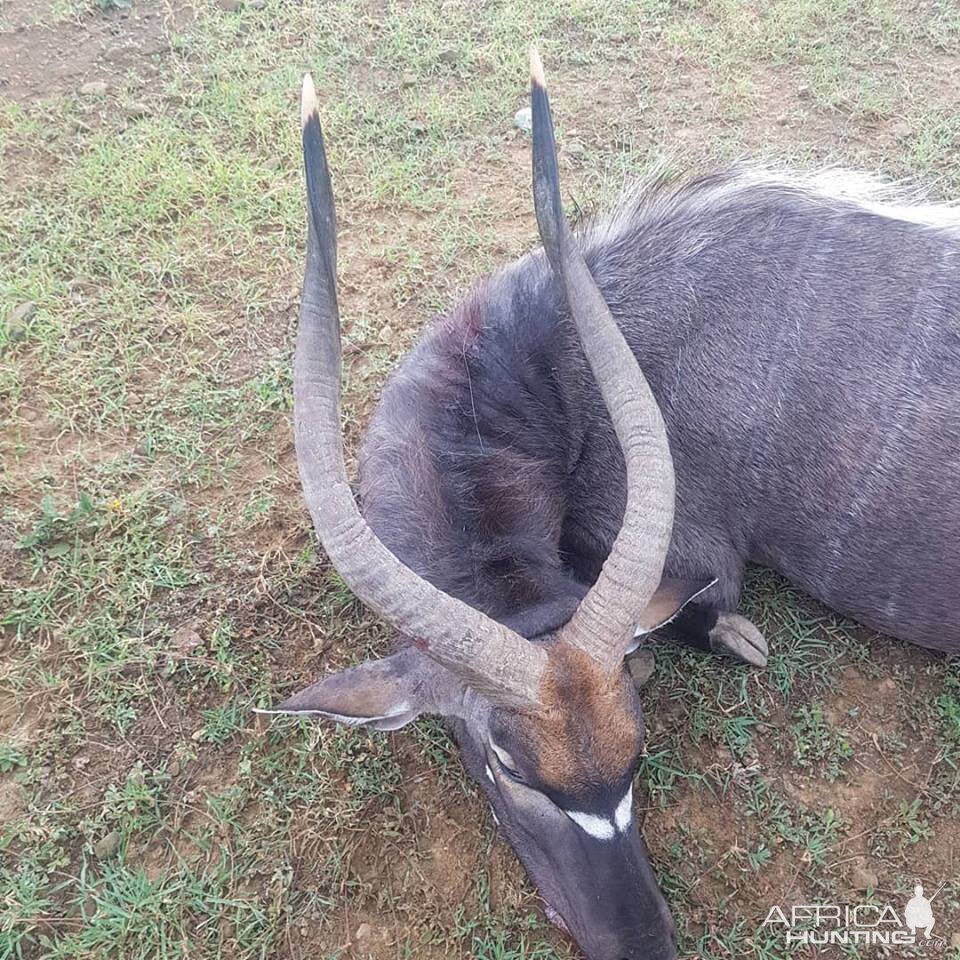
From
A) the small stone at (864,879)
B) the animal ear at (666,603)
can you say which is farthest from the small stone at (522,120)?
the small stone at (864,879)

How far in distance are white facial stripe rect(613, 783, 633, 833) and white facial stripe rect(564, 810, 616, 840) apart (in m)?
0.03

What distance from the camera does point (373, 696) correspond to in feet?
10.1

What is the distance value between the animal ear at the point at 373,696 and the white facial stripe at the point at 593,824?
637 mm

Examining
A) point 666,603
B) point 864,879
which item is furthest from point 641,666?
point 864,879

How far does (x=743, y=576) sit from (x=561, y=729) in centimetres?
188

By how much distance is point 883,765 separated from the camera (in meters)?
3.80

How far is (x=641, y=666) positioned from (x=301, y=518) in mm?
1927

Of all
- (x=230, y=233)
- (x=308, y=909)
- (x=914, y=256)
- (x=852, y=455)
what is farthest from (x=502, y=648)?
(x=230, y=233)

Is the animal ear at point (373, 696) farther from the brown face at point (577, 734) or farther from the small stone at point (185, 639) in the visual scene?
the small stone at point (185, 639)

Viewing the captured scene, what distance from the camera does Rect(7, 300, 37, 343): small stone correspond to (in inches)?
209

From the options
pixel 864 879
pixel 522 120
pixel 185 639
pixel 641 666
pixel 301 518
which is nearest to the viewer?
pixel 864 879

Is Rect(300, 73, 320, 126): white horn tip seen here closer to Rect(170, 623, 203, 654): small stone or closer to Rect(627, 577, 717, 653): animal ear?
Rect(627, 577, 717, 653): animal ear

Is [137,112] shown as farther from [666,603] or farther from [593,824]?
[593,824]

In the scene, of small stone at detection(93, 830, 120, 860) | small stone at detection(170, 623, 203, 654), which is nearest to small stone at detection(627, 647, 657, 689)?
small stone at detection(170, 623, 203, 654)
